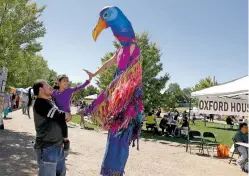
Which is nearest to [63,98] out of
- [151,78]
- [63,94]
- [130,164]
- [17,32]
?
[63,94]

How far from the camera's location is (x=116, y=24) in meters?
3.24

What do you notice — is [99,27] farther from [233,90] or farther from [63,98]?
[233,90]

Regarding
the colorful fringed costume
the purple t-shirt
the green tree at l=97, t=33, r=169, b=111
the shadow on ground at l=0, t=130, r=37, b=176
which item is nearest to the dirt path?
the shadow on ground at l=0, t=130, r=37, b=176

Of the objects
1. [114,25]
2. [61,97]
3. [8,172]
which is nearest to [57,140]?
[61,97]

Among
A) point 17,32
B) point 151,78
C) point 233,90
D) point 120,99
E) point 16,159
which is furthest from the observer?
point 151,78

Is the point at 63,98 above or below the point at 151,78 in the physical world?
below

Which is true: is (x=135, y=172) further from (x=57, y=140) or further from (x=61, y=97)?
(x=57, y=140)

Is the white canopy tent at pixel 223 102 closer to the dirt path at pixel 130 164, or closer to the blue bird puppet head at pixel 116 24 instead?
the dirt path at pixel 130 164

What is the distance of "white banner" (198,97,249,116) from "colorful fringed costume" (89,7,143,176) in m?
6.94

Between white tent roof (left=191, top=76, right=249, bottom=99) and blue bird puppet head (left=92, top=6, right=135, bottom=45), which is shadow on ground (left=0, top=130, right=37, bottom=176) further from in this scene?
white tent roof (left=191, top=76, right=249, bottom=99)

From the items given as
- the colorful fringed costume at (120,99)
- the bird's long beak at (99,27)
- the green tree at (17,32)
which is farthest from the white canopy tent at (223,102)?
the green tree at (17,32)

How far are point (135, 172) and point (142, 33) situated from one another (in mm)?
18580

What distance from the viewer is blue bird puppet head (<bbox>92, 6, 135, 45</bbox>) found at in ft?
10.5

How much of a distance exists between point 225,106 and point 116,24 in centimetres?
747
